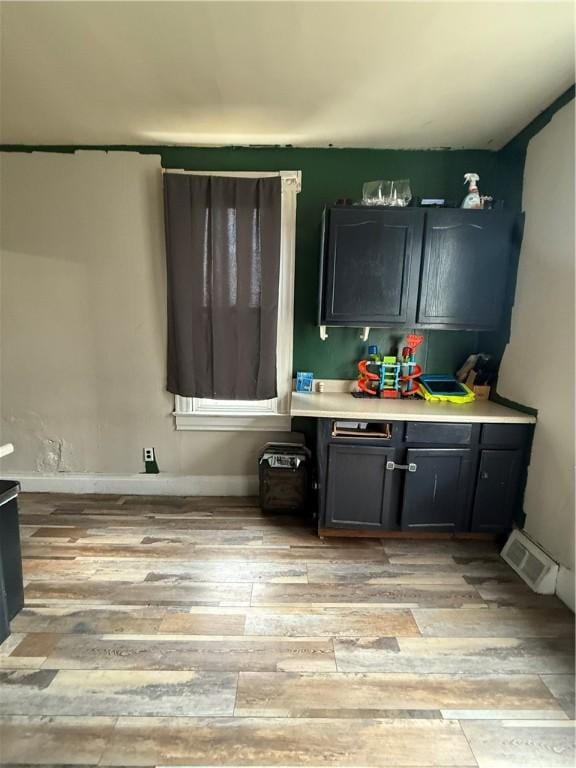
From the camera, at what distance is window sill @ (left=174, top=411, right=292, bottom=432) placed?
273 cm

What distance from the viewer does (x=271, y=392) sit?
258cm

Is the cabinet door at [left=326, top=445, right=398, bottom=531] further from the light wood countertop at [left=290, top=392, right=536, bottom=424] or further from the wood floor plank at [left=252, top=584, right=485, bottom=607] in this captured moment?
the wood floor plank at [left=252, top=584, right=485, bottom=607]

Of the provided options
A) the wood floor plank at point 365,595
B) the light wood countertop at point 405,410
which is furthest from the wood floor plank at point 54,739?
the light wood countertop at point 405,410

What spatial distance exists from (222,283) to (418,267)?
1328 mm

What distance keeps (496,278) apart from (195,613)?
102 inches

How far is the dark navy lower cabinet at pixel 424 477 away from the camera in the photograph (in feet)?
6.86

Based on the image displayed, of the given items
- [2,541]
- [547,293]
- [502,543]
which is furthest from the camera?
[502,543]

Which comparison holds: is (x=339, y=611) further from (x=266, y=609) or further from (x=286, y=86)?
(x=286, y=86)

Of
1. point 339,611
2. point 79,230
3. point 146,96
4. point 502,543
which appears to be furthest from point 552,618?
point 79,230

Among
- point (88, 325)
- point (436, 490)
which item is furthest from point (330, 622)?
point (88, 325)

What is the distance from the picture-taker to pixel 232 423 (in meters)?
2.74

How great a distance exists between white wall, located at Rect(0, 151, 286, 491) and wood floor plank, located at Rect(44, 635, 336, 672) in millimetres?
1342

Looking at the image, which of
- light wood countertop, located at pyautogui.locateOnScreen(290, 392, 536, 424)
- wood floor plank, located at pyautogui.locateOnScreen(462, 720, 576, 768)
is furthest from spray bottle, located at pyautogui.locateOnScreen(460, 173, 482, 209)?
wood floor plank, located at pyautogui.locateOnScreen(462, 720, 576, 768)

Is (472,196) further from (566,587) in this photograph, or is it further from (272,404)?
(566,587)
